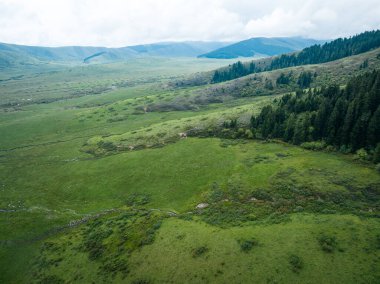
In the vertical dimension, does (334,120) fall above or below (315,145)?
above

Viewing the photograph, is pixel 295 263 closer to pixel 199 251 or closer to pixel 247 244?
pixel 247 244

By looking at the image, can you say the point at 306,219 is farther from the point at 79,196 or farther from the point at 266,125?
the point at 79,196

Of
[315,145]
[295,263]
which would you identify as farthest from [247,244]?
[315,145]

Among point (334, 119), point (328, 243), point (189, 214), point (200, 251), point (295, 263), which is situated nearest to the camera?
point (295, 263)

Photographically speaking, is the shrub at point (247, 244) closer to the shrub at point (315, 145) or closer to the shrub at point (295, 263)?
the shrub at point (295, 263)

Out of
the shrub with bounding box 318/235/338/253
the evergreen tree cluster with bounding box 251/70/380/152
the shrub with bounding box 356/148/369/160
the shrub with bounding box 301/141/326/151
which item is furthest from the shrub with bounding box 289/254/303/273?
the shrub with bounding box 301/141/326/151

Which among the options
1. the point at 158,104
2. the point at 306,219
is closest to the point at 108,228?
the point at 306,219
